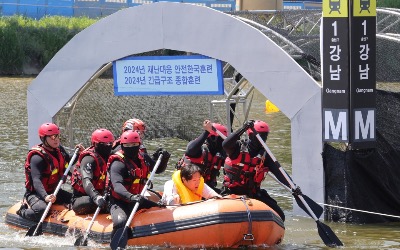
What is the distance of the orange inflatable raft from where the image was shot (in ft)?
36.6

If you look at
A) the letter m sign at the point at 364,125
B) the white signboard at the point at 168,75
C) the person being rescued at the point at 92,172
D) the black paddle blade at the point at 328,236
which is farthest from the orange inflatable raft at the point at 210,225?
the white signboard at the point at 168,75

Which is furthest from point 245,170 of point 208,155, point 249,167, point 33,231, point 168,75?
point 168,75

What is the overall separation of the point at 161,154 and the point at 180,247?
1.51 m

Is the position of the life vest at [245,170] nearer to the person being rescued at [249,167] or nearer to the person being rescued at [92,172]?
the person being rescued at [249,167]

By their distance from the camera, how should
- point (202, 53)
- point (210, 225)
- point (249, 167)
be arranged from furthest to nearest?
point (202, 53) < point (249, 167) < point (210, 225)

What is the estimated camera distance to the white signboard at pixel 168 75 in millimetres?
14547

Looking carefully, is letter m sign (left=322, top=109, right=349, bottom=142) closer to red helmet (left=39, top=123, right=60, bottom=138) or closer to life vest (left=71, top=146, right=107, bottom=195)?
life vest (left=71, top=146, right=107, bottom=195)

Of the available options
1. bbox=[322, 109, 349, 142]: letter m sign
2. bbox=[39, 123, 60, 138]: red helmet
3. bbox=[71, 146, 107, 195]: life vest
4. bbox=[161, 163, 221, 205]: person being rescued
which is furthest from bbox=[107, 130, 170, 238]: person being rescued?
bbox=[322, 109, 349, 142]: letter m sign

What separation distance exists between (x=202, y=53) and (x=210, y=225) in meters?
3.85

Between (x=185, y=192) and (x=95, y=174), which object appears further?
(x=95, y=174)

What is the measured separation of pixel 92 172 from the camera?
40.4 feet

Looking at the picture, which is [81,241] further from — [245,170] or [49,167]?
[245,170]

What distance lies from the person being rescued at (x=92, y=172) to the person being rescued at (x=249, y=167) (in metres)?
1.50

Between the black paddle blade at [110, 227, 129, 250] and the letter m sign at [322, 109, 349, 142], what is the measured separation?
324 centimetres
